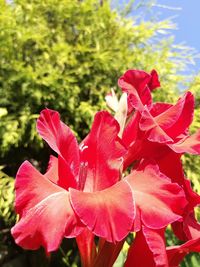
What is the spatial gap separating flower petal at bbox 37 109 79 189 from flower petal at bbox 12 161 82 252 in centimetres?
5

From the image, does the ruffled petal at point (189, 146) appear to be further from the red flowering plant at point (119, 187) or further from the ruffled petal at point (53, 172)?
the ruffled petal at point (53, 172)

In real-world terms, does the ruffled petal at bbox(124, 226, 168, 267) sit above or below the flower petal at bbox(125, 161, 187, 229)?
below

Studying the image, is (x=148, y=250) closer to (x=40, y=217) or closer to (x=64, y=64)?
(x=40, y=217)

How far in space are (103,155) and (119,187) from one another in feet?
0.23

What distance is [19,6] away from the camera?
2264mm

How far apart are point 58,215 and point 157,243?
0.14 meters

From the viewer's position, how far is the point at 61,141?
668mm

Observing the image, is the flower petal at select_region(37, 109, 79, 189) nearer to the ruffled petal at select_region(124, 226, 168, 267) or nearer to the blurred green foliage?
the ruffled petal at select_region(124, 226, 168, 267)

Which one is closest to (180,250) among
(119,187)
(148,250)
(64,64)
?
(148,250)

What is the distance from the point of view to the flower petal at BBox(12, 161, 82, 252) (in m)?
0.55

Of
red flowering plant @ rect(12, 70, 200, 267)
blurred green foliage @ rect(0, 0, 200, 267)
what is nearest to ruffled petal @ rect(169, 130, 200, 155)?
red flowering plant @ rect(12, 70, 200, 267)

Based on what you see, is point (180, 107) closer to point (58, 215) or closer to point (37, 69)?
point (58, 215)

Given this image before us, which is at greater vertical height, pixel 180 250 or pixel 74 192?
pixel 74 192

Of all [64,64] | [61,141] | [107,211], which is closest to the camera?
[107,211]
